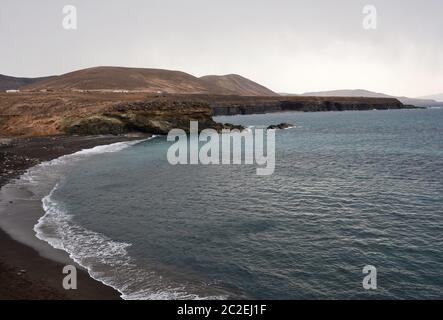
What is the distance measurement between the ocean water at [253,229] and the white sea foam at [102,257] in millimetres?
60

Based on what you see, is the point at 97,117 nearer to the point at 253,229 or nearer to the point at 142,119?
the point at 142,119

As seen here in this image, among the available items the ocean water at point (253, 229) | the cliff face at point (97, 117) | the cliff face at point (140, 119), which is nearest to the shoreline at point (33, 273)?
the ocean water at point (253, 229)

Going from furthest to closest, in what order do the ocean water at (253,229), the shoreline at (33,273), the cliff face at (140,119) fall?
1. the cliff face at (140,119)
2. the ocean water at (253,229)
3. the shoreline at (33,273)

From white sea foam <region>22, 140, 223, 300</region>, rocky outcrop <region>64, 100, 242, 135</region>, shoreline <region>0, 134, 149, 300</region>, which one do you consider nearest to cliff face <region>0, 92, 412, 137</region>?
rocky outcrop <region>64, 100, 242, 135</region>

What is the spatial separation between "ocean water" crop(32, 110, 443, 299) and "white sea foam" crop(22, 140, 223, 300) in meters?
0.06

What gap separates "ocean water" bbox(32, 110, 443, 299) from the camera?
17781 millimetres

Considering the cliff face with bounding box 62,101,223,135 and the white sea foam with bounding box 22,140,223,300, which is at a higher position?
the cliff face with bounding box 62,101,223,135

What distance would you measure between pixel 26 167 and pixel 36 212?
2033 cm

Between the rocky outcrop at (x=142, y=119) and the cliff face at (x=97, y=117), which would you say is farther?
→ the rocky outcrop at (x=142, y=119)

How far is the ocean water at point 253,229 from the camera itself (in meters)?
17.8

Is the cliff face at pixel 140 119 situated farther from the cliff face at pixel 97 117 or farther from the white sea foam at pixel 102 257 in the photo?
the white sea foam at pixel 102 257

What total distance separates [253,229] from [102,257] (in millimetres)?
9292

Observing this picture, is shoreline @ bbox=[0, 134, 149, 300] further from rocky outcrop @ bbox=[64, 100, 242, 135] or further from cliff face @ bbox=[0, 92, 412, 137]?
cliff face @ bbox=[0, 92, 412, 137]

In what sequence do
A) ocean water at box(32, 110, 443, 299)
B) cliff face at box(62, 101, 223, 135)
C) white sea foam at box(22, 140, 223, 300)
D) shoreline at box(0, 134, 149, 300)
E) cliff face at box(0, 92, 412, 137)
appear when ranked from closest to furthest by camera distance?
shoreline at box(0, 134, 149, 300) → white sea foam at box(22, 140, 223, 300) → ocean water at box(32, 110, 443, 299) → cliff face at box(0, 92, 412, 137) → cliff face at box(62, 101, 223, 135)
